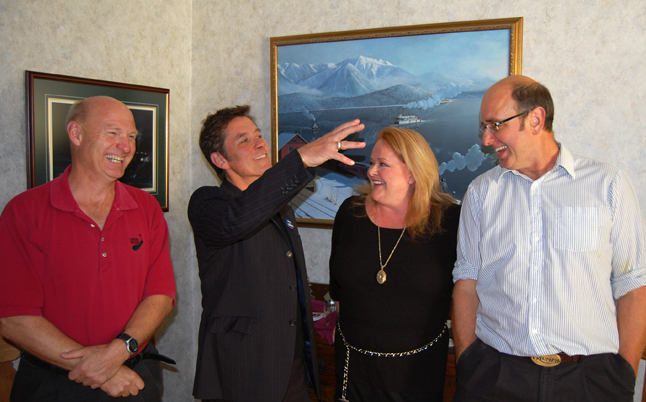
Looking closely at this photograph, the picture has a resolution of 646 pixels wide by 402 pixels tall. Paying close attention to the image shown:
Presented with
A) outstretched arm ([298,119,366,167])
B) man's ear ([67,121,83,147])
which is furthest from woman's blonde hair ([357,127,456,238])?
man's ear ([67,121,83,147])

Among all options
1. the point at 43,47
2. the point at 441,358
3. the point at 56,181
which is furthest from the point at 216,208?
the point at 43,47

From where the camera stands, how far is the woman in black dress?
1944 millimetres

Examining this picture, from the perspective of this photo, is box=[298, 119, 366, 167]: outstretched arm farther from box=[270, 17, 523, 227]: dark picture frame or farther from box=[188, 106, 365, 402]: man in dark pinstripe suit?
box=[270, 17, 523, 227]: dark picture frame

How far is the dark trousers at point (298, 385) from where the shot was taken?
196cm

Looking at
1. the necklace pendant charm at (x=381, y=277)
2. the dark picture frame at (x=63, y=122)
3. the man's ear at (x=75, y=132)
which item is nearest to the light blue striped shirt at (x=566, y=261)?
the necklace pendant charm at (x=381, y=277)

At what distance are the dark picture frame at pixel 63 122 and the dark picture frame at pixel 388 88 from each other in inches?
30.7

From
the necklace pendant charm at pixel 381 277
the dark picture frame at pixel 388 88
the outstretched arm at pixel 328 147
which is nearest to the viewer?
the outstretched arm at pixel 328 147

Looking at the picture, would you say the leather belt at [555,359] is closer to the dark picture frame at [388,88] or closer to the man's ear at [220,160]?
the dark picture frame at [388,88]

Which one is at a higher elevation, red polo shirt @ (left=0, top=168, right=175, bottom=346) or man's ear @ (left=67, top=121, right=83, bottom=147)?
man's ear @ (left=67, top=121, right=83, bottom=147)

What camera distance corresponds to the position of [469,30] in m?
2.66

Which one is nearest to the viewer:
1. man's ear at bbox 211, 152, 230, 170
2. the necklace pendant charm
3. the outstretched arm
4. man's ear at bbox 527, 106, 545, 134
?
the outstretched arm

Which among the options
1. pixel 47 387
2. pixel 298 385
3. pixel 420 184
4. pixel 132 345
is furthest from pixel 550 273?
pixel 47 387

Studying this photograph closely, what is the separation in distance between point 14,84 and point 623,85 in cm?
306

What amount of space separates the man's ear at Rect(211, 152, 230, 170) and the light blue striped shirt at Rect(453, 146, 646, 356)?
1.22 m
